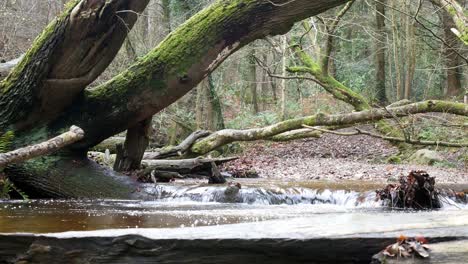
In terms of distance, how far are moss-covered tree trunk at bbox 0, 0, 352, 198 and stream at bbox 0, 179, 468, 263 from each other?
637 millimetres

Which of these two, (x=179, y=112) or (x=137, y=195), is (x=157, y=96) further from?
(x=179, y=112)

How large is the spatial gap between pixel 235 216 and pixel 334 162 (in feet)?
28.9

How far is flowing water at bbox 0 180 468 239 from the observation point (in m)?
3.20

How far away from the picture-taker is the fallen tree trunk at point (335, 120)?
10.1 m

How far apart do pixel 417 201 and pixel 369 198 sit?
845 millimetres

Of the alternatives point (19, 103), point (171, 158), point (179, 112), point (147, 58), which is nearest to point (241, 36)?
point (147, 58)

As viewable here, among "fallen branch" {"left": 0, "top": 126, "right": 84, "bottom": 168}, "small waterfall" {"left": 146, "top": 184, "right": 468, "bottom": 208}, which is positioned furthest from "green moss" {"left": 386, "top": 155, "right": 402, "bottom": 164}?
"fallen branch" {"left": 0, "top": 126, "right": 84, "bottom": 168}

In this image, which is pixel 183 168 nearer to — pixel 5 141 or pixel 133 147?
pixel 133 147

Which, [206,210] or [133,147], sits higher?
[133,147]

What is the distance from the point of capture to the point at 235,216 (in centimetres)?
588

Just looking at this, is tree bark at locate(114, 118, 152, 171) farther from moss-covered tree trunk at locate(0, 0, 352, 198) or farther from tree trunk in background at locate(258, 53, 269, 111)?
tree trunk in background at locate(258, 53, 269, 111)

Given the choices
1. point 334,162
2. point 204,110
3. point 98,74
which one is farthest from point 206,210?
point 204,110

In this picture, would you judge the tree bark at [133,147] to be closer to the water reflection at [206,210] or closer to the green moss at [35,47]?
the water reflection at [206,210]

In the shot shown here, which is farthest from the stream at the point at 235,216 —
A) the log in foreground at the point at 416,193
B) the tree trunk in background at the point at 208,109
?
the tree trunk in background at the point at 208,109
